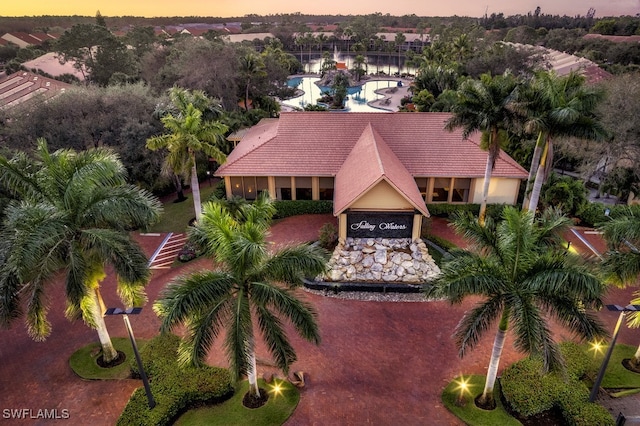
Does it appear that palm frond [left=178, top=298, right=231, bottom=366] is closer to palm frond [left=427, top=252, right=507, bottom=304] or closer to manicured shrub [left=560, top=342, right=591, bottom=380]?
palm frond [left=427, top=252, right=507, bottom=304]

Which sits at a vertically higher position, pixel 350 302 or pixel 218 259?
pixel 218 259

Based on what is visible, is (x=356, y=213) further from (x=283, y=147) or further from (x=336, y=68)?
(x=336, y=68)

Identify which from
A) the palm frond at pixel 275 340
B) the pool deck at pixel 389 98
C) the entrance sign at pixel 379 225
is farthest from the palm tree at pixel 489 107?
the pool deck at pixel 389 98

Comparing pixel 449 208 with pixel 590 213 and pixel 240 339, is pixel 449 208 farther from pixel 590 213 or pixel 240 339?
pixel 240 339

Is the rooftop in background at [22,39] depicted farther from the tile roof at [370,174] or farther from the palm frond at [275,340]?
the palm frond at [275,340]

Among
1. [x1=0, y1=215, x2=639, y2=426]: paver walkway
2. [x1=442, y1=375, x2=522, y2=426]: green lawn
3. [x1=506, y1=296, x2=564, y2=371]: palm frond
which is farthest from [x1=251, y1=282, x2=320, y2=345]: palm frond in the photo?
[x1=442, y1=375, x2=522, y2=426]: green lawn

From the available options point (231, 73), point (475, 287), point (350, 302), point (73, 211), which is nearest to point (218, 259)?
point (73, 211)
